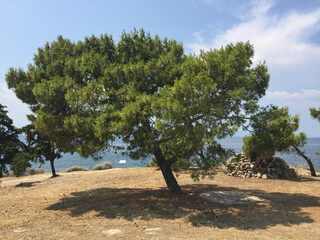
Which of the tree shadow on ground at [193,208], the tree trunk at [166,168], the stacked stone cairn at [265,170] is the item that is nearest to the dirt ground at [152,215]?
the tree shadow on ground at [193,208]

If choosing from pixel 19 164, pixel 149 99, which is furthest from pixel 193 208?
pixel 19 164

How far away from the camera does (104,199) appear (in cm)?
1273

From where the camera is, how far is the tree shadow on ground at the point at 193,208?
8.96 metres

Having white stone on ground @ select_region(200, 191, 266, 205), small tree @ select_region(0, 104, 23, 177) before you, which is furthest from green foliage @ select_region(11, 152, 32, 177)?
white stone on ground @ select_region(200, 191, 266, 205)

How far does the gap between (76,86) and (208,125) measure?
6575 mm

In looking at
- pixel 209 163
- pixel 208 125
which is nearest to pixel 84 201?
pixel 209 163

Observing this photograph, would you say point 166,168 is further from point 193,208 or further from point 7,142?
point 7,142

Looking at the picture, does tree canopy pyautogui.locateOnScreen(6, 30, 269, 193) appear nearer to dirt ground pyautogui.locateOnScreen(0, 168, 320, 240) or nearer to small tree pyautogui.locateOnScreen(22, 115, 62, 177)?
dirt ground pyautogui.locateOnScreen(0, 168, 320, 240)

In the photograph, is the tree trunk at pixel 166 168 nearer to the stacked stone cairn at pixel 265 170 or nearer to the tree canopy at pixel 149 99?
the tree canopy at pixel 149 99

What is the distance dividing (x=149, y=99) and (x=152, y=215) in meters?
4.80

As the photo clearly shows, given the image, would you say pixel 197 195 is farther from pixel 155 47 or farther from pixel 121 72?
pixel 155 47

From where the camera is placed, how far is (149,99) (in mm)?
9312

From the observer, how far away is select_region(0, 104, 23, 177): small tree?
20.3 metres

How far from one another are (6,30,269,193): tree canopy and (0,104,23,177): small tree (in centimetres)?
855
